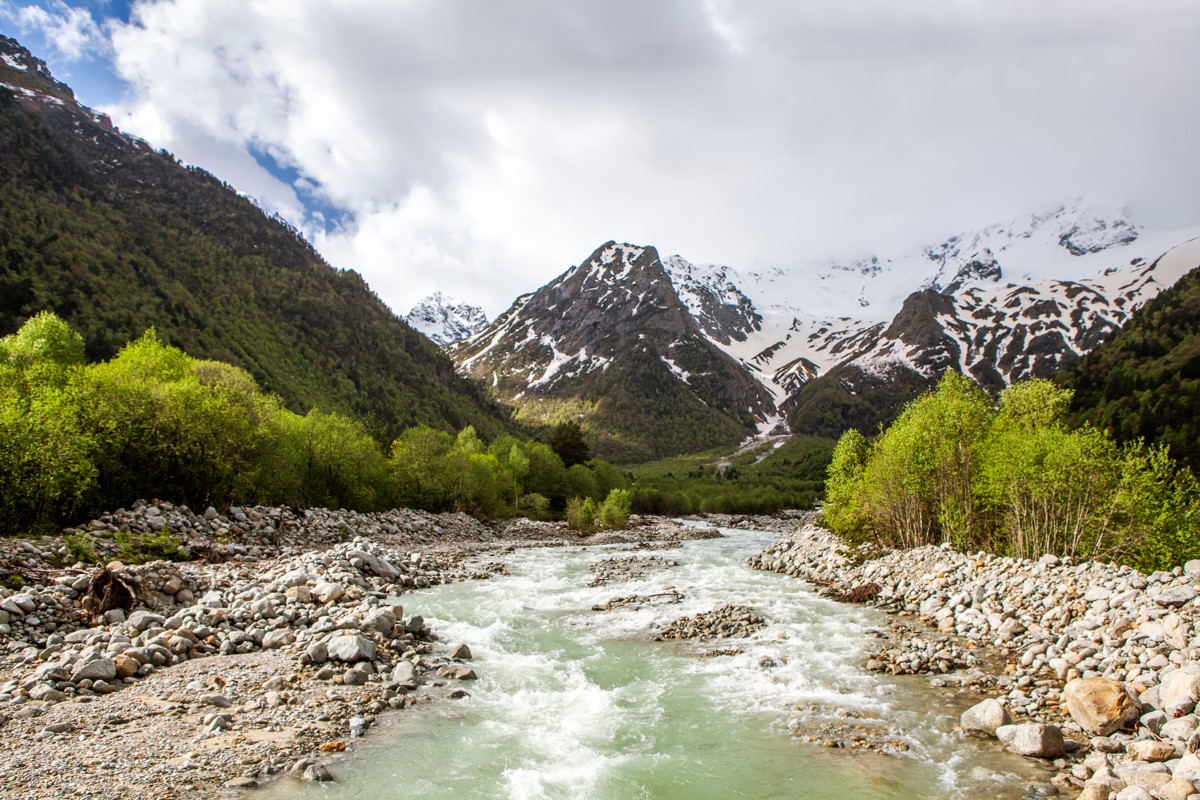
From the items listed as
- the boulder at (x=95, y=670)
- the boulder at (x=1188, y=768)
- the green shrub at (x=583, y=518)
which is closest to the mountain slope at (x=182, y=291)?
the green shrub at (x=583, y=518)

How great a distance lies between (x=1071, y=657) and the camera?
15961mm

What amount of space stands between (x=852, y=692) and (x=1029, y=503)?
16356 millimetres

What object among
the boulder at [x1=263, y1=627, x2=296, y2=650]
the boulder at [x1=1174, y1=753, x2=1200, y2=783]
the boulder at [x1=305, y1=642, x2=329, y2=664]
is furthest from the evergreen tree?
the boulder at [x1=1174, y1=753, x2=1200, y2=783]

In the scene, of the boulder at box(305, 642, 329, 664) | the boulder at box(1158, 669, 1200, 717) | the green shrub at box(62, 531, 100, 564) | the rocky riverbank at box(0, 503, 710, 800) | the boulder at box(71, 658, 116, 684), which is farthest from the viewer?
the green shrub at box(62, 531, 100, 564)

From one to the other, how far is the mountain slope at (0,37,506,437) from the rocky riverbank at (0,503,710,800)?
217 feet

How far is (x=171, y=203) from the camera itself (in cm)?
19600

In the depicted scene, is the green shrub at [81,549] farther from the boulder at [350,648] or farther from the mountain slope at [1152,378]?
the mountain slope at [1152,378]

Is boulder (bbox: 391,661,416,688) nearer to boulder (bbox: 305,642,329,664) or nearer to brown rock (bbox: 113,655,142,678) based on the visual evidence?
boulder (bbox: 305,642,329,664)

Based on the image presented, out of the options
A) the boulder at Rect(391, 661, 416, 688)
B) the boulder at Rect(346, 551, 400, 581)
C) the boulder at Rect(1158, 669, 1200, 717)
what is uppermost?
the boulder at Rect(346, 551, 400, 581)

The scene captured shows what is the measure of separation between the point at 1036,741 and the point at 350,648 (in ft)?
51.9

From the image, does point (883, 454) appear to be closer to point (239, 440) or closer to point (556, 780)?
point (556, 780)

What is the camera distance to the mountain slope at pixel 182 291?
103062 millimetres

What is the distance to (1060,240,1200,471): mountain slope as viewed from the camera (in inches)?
3499

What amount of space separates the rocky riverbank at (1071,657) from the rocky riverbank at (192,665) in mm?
13150
